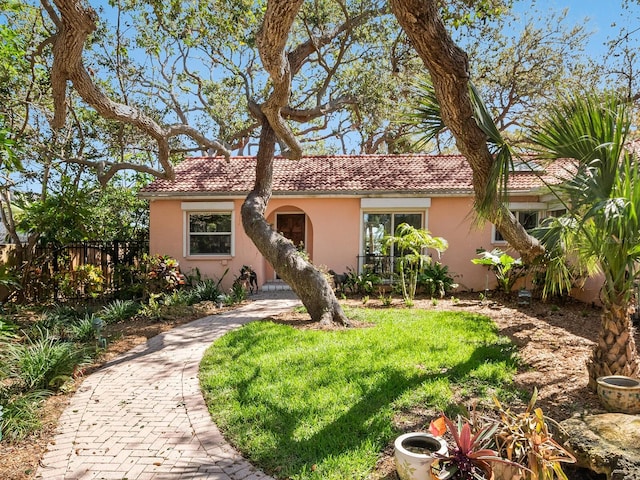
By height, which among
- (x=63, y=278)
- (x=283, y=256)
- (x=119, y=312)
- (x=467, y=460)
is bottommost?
(x=467, y=460)

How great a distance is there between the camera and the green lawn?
12.2 feet

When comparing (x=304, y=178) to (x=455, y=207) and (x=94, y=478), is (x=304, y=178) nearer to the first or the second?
(x=455, y=207)

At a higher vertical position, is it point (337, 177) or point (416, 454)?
point (337, 177)

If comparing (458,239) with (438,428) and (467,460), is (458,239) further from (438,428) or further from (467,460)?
(467,460)

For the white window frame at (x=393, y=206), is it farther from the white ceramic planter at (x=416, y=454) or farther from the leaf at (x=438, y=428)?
the leaf at (x=438, y=428)

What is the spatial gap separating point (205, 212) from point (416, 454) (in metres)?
12.1

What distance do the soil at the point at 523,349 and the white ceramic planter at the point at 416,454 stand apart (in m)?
0.32

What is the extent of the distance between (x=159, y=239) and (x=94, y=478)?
1119 centimetres

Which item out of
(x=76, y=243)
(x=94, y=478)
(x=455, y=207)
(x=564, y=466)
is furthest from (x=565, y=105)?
(x=76, y=243)

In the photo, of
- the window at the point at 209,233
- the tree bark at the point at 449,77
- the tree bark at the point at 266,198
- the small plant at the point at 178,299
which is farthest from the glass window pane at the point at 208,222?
the tree bark at the point at 449,77

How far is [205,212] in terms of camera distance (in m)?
13.9

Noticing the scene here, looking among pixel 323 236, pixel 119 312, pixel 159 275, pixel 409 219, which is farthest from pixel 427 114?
pixel 159 275

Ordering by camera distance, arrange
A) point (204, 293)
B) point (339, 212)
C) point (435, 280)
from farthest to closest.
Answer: point (339, 212) → point (435, 280) → point (204, 293)

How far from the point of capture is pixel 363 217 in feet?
44.8
